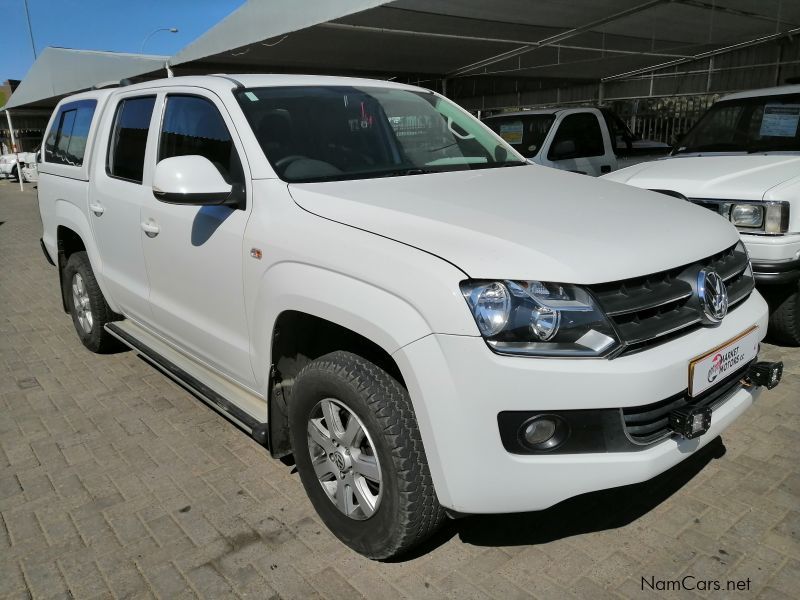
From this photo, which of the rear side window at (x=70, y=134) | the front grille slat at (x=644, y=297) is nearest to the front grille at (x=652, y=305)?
the front grille slat at (x=644, y=297)

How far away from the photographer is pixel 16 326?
604cm

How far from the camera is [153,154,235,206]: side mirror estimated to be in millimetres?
2723

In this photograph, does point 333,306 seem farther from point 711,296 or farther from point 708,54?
point 708,54

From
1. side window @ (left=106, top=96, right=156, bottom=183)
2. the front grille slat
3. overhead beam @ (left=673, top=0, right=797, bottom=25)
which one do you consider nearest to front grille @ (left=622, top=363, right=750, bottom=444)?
the front grille slat

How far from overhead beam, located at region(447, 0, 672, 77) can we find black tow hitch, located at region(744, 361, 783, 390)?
836cm

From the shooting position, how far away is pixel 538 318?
204 centimetres

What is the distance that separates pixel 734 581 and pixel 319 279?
1908mm

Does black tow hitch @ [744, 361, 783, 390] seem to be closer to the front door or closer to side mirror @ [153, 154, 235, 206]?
the front door

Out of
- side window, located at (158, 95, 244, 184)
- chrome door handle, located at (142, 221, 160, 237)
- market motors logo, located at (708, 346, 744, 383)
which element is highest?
side window, located at (158, 95, 244, 184)

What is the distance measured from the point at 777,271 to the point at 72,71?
86.3ft

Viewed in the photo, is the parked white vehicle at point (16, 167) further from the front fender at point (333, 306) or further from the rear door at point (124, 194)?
Result: the front fender at point (333, 306)

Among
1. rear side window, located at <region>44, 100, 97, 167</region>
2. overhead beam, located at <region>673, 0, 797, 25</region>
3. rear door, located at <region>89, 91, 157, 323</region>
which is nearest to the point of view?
rear door, located at <region>89, 91, 157, 323</region>

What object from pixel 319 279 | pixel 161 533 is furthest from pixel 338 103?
pixel 161 533

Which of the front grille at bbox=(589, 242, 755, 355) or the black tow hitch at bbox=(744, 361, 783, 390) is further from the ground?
the front grille at bbox=(589, 242, 755, 355)
